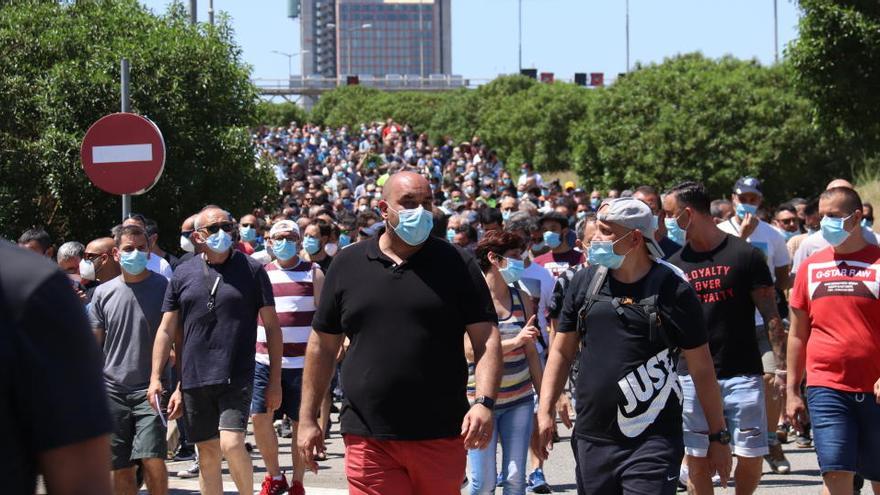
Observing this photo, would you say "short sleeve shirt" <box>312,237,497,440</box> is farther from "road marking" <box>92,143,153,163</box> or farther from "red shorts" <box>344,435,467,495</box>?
"road marking" <box>92,143,153,163</box>

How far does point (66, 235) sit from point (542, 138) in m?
45.7

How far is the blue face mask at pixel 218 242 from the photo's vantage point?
840cm

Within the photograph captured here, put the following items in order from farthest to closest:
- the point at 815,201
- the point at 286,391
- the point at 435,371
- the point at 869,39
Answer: the point at 869,39, the point at 815,201, the point at 286,391, the point at 435,371

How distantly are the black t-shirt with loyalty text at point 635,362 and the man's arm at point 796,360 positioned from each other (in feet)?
5.23

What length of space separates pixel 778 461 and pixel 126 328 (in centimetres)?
484

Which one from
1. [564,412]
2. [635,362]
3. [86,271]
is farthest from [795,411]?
[86,271]

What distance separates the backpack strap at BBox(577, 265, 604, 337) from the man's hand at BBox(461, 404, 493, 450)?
562mm

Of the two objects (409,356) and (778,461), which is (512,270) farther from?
(409,356)

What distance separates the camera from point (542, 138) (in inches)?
2495

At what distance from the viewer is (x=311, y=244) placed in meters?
13.1

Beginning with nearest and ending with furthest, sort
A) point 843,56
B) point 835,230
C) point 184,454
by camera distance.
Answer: point 835,230 → point 184,454 → point 843,56

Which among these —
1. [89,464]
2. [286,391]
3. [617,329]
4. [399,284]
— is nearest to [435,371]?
[399,284]

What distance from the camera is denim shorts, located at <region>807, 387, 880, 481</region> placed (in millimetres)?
7074

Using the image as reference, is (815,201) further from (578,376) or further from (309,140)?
(309,140)
